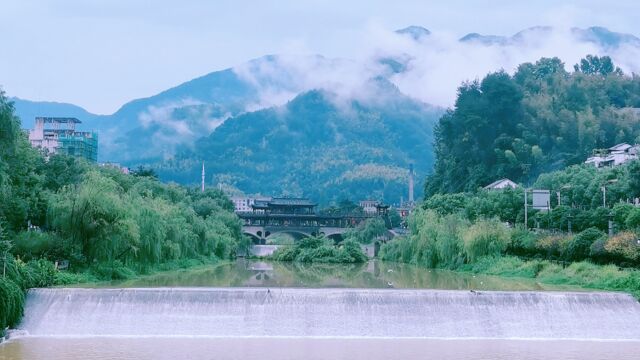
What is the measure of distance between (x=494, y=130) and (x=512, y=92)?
4566 millimetres

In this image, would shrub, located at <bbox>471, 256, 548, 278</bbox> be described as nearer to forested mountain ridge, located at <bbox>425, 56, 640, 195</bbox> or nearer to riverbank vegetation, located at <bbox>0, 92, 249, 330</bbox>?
riverbank vegetation, located at <bbox>0, 92, 249, 330</bbox>

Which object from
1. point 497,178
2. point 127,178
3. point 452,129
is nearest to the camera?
point 127,178

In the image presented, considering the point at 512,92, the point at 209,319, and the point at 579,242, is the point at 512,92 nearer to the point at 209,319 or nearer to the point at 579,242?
the point at 579,242

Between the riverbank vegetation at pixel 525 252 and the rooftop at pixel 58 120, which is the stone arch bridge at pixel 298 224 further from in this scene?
the riverbank vegetation at pixel 525 252

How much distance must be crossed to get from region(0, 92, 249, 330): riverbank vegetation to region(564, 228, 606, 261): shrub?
18.6 metres

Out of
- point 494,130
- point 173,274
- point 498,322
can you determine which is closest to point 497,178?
point 494,130

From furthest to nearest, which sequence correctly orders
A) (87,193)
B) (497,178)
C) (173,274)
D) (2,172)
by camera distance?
(497,178), (173,274), (87,193), (2,172)

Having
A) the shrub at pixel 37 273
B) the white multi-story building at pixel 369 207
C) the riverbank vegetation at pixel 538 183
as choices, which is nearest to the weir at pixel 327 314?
the shrub at pixel 37 273

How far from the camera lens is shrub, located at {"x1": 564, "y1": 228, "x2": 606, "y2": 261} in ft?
145

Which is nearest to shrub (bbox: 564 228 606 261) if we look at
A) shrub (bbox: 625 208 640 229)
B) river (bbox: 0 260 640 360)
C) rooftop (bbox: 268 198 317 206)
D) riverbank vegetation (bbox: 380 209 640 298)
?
riverbank vegetation (bbox: 380 209 640 298)

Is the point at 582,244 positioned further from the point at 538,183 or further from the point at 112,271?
the point at 538,183

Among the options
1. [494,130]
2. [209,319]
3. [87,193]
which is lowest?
[209,319]

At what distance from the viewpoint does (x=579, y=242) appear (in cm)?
4453

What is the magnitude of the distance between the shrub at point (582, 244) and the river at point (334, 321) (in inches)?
467
